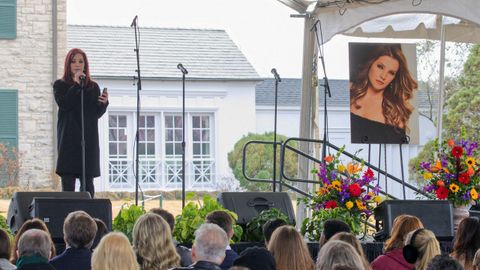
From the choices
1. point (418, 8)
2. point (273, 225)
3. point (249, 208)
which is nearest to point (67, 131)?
point (249, 208)

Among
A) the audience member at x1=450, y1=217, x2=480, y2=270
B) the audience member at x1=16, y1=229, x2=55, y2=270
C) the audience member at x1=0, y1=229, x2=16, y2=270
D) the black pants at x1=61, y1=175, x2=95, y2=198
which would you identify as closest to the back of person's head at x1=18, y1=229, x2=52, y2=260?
the audience member at x1=16, y1=229, x2=55, y2=270

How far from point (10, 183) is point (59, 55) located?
2.43m

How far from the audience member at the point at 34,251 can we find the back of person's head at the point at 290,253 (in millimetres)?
1245

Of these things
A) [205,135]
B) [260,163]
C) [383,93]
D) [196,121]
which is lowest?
[260,163]

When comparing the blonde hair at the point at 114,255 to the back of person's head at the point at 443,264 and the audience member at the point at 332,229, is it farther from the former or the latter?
the audience member at the point at 332,229

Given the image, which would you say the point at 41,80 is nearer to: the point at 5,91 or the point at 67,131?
the point at 5,91

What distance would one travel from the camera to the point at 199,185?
92.2ft

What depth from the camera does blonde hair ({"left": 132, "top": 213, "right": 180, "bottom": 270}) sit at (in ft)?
19.7

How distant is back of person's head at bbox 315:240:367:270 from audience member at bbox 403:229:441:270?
3.07ft

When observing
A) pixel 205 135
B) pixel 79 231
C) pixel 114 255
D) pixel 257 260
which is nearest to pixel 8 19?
pixel 205 135

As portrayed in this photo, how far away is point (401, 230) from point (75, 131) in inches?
142

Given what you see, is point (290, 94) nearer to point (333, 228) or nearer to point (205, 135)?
point (205, 135)

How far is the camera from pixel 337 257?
195 inches

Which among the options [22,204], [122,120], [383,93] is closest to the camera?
[22,204]
